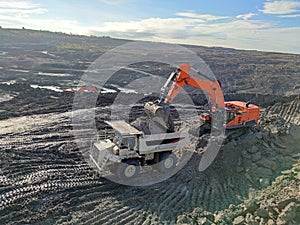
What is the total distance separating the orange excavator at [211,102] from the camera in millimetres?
9531

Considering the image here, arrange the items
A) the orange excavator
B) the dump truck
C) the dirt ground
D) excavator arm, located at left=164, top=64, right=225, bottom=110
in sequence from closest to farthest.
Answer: the dirt ground → the dump truck → the orange excavator → excavator arm, located at left=164, top=64, right=225, bottom=110

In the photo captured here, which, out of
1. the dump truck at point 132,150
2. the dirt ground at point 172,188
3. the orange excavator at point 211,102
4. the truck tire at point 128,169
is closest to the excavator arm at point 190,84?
the orange excavator at point 211,102

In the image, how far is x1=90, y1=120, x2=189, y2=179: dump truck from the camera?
353 inches

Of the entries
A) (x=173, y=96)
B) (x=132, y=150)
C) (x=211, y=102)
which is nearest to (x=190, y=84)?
(x=173, y=96)

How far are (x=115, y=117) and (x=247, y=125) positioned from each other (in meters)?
7.74

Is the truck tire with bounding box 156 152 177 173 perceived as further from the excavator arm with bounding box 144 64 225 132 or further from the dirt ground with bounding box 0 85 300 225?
the excavator arm with bounding box 144 64 225 132

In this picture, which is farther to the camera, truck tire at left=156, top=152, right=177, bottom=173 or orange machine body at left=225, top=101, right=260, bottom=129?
orange machine body at left=225, top=101, right=260, bottom=129

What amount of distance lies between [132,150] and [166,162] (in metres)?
1.33

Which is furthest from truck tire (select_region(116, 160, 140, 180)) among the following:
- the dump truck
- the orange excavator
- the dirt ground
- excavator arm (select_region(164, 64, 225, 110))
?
excavator arm (select_region(164, 64, 225, 110))

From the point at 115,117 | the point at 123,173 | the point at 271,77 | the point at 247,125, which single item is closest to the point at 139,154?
the point at 123,173

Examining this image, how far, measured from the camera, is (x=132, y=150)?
912 centimetres

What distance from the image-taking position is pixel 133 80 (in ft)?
104

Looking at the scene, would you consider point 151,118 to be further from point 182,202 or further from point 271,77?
point 271,77

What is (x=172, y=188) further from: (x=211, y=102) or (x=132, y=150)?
(x=211, y=102)
